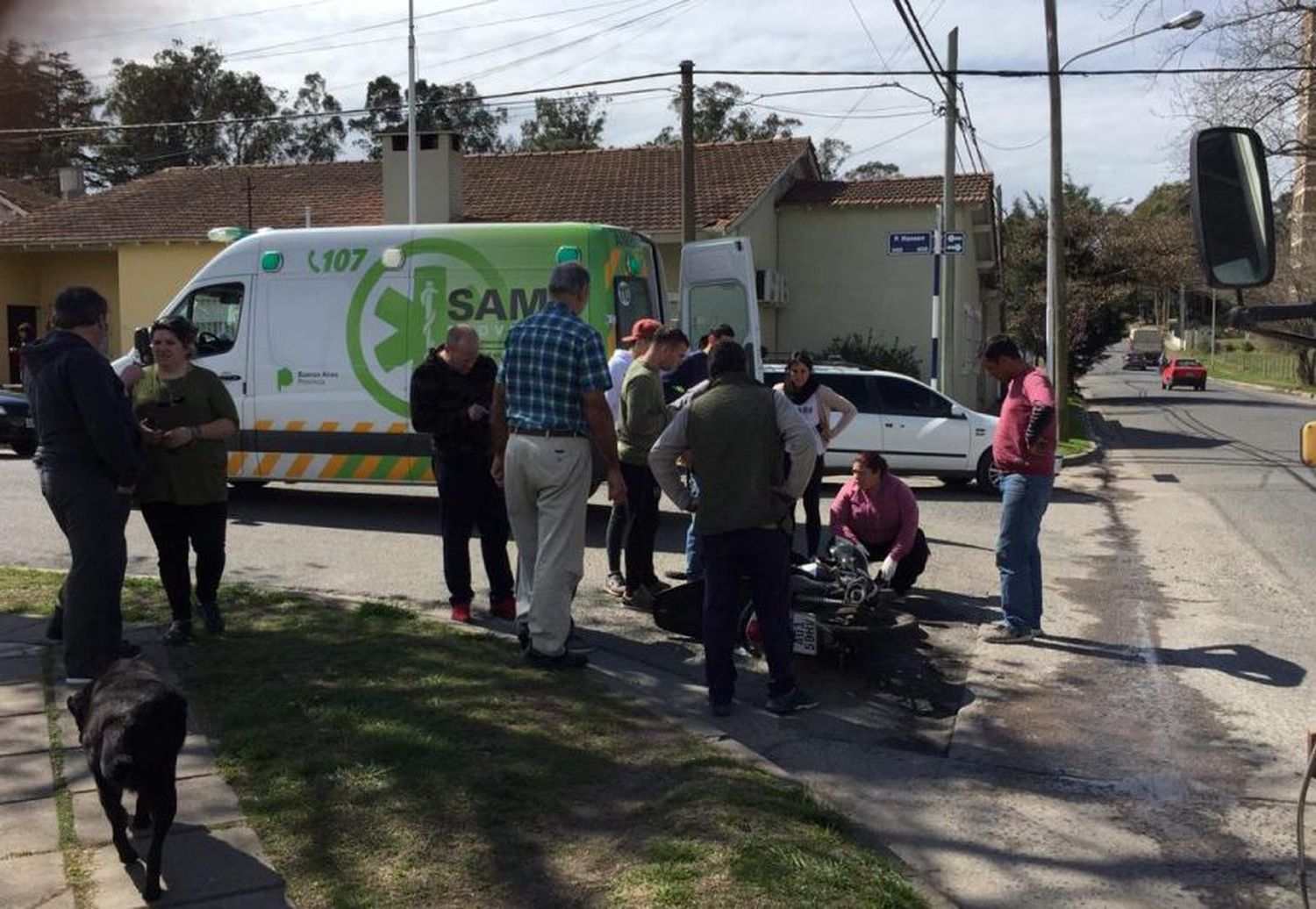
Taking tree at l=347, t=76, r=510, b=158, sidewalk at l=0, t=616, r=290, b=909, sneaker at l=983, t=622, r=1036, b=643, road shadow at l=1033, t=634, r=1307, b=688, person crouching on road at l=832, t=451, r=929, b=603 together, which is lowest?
road shadow at l=1033, t=634, r=1307, b=688

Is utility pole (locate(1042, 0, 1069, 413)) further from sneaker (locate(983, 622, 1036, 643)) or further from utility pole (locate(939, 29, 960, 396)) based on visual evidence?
sneaker (locate(983, 622, 1036, 643))

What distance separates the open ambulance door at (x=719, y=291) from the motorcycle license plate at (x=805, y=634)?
6.01 metres

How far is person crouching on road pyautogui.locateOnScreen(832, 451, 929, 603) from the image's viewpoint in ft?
26.6

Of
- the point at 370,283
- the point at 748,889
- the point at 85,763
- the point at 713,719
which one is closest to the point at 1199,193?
the point at 748,889

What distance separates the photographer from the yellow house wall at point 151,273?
1076 inches

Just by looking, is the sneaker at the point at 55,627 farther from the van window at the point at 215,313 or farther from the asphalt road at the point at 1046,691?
the van window at the point at 215,313

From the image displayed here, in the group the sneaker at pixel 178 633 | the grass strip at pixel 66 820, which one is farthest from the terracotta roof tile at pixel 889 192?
the grass strip at pixel 66 820

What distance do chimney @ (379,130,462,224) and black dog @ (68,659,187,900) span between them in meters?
22.8

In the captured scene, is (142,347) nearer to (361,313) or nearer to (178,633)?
(361,313)

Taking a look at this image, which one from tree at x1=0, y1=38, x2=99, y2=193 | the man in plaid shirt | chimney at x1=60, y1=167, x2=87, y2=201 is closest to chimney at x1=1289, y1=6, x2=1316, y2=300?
the man in plaid shirt

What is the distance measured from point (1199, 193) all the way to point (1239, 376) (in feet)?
258

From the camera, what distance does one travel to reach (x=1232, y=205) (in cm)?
298

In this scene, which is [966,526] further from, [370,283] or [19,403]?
[19,403]

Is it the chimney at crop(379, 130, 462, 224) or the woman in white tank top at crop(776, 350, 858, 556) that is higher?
the chimney at crop(379, 130, 462, 224)
